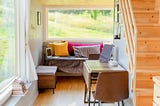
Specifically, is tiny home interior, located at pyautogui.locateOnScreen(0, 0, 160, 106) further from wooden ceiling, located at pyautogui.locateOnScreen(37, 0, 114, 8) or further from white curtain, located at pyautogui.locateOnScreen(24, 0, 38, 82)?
wooden ceiling, located at pyautogui.locateOnScreen(37, 0, 114, 8)

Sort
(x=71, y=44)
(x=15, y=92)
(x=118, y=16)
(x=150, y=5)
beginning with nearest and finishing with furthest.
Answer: (x=15, y=92) < (x=150, y=5) < (x=118, y=16) < (x=71, y=44)

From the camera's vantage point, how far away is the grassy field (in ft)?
26.3

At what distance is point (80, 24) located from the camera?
26.6ft

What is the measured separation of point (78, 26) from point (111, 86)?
4.49m

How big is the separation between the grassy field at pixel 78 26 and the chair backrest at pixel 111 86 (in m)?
4.31

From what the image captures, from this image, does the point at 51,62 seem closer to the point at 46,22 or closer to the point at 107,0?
the point at 46,22

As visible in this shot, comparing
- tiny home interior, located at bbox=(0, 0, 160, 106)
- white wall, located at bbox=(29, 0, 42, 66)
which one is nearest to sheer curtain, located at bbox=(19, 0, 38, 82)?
tiny home interior, located at bbox=(0, 0, 160, 106)

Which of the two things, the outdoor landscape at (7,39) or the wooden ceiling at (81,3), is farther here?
the wooden ceiling at (81,3)

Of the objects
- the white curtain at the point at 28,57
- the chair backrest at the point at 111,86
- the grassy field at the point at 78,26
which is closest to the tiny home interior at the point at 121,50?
the white curtain at the point at 28,57

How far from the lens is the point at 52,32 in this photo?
26.2 ft

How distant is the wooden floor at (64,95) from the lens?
5.13 m

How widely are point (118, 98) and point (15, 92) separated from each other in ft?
4.95

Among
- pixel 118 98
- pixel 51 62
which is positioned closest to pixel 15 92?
pixel 118 98

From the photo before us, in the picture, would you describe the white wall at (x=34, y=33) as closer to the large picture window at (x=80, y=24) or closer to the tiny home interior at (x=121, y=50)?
the tiny home interior at (x=121, y=50)
